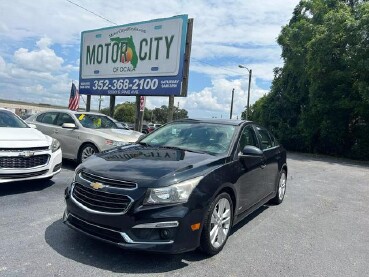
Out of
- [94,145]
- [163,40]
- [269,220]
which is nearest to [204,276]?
[269,220]

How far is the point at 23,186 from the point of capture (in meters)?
6.62

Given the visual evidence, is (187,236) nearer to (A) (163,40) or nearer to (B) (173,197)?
(B) (173,197)

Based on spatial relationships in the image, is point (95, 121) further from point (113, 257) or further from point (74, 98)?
point (74, 98)

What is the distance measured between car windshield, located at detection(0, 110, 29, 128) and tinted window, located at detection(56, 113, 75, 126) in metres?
1.75

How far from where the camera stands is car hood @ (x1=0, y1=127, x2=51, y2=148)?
587cm

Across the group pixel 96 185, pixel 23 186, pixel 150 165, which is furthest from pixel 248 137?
pixel 23 186

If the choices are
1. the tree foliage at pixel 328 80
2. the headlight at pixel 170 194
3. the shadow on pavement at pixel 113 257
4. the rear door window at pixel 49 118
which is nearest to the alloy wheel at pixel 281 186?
the shadow on pavement at pixel 113 257

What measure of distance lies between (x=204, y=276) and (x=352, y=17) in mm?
19820

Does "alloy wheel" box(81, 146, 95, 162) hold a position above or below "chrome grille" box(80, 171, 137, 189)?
below

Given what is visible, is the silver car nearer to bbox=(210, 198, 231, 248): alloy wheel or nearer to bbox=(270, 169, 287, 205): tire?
bbox=(270, 169, 287, 205): tire

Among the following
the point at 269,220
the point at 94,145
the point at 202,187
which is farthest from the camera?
the point at 94,145

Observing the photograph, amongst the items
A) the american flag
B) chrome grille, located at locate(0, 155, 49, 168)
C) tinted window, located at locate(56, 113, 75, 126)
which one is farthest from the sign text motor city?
chrome grille, located at locate(0, 155, 49, 168)

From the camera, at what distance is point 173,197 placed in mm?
3516

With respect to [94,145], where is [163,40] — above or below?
above
